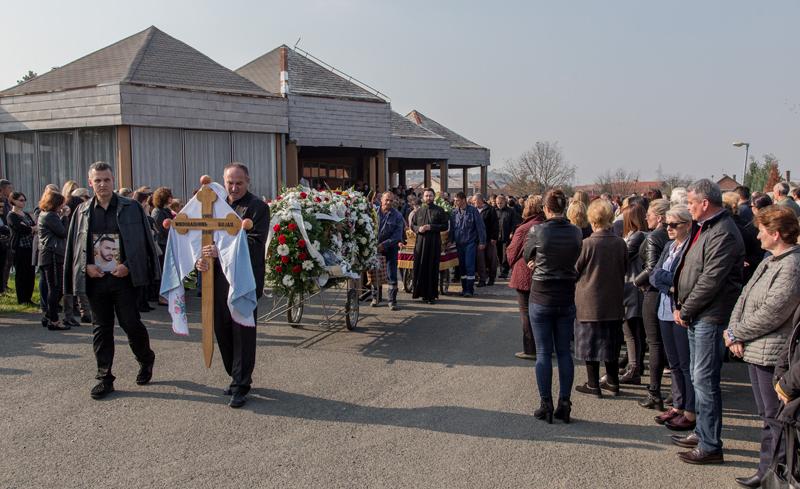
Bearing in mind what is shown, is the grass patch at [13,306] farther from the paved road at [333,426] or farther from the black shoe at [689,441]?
the black shoe at [689,441]

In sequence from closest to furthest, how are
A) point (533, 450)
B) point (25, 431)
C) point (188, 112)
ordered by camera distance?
point (533, 450)
point (25, 431)
point (188, 112)

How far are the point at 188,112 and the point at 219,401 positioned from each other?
15.1m

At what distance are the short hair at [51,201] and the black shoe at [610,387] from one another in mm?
8069

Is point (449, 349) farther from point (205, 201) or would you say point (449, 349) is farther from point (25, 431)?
point (25, 431)

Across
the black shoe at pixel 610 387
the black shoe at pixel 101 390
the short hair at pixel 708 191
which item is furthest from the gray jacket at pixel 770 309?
the black shoe at pixel 101 390

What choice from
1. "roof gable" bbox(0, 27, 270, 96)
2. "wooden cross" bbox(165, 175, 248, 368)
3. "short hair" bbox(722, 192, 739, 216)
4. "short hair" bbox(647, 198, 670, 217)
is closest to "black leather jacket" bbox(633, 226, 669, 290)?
"short hair" bbox(647, 198, 670, 217)

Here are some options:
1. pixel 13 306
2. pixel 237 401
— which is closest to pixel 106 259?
pixel 237 401

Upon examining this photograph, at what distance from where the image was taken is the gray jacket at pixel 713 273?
4.86 metres

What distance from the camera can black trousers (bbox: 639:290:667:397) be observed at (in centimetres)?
641

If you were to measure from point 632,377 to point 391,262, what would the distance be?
5.76 m

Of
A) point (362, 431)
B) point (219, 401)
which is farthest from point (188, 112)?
point (362, 431)

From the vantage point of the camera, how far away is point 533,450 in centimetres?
530

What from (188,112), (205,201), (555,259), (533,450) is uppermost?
(188,112)

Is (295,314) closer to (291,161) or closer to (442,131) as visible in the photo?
(291,161)
